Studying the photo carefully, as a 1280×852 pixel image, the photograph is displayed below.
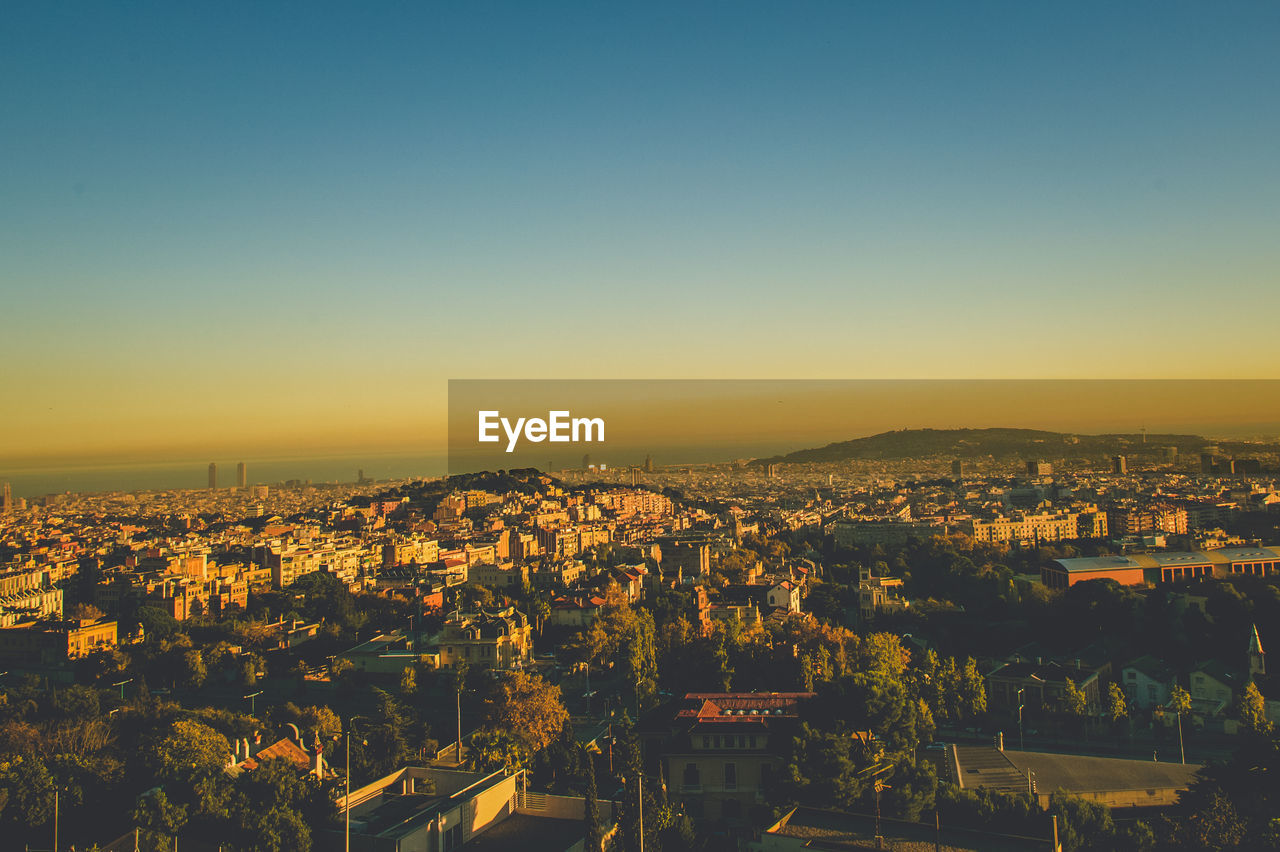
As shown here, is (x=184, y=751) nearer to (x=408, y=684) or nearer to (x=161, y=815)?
(x=161, y=815)

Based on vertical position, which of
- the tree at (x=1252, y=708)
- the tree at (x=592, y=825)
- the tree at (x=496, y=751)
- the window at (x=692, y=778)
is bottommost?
the window at (x=692, y=778)

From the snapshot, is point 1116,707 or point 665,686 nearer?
point 1116,707

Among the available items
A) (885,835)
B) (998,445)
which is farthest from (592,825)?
(998,445)

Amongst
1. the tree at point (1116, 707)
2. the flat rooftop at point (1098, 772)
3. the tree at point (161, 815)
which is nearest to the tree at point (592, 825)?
the tree at point (161, 815)

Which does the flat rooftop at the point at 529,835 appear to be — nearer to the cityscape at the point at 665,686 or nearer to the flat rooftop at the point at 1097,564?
the cityscape at the point at 665,686

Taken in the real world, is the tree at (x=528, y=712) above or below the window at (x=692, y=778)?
above

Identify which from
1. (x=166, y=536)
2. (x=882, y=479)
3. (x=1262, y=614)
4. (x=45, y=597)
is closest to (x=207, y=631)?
(x=45, y=597)

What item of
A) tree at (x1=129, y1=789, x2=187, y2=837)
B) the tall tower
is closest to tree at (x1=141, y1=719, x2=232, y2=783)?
tree at (x1=129, y1=789, x2=187, y2=837)
